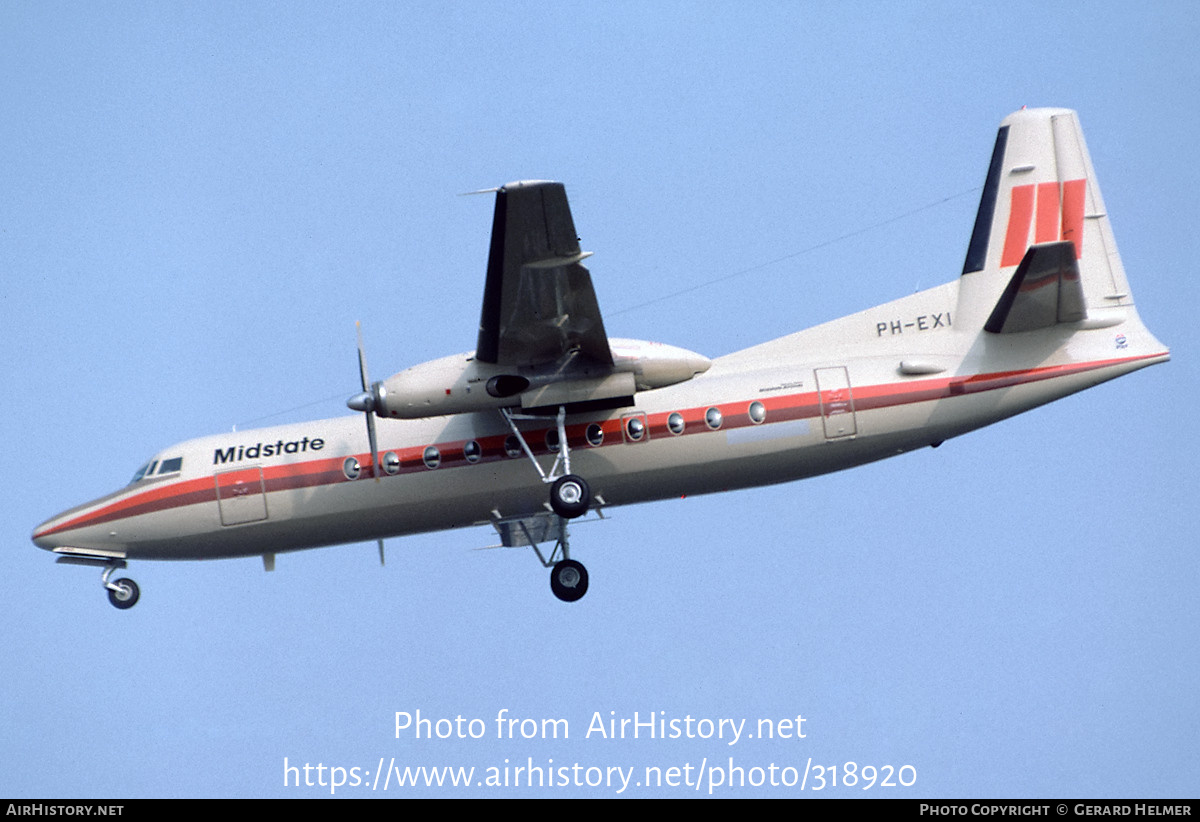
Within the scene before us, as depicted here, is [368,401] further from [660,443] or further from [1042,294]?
[1042,294]

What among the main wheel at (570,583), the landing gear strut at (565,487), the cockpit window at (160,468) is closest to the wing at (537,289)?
the landing gear strut at (565,487)

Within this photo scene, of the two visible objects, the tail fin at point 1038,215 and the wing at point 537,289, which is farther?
the tail fin at point 1038,215

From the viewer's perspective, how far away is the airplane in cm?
2281

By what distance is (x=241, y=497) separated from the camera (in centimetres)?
2453

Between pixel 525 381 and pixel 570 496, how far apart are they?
77.9 inches

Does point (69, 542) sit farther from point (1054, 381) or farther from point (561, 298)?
point (1054, 381)

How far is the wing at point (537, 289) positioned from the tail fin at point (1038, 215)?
6.88 meters

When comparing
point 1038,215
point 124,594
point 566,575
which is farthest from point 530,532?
point 1038,215

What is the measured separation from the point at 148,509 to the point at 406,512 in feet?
14.4

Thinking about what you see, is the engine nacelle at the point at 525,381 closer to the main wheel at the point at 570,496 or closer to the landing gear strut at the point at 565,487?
the landing gear strut at the point at 565,487

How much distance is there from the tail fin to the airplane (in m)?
0.05

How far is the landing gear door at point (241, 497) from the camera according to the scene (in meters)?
24.5
